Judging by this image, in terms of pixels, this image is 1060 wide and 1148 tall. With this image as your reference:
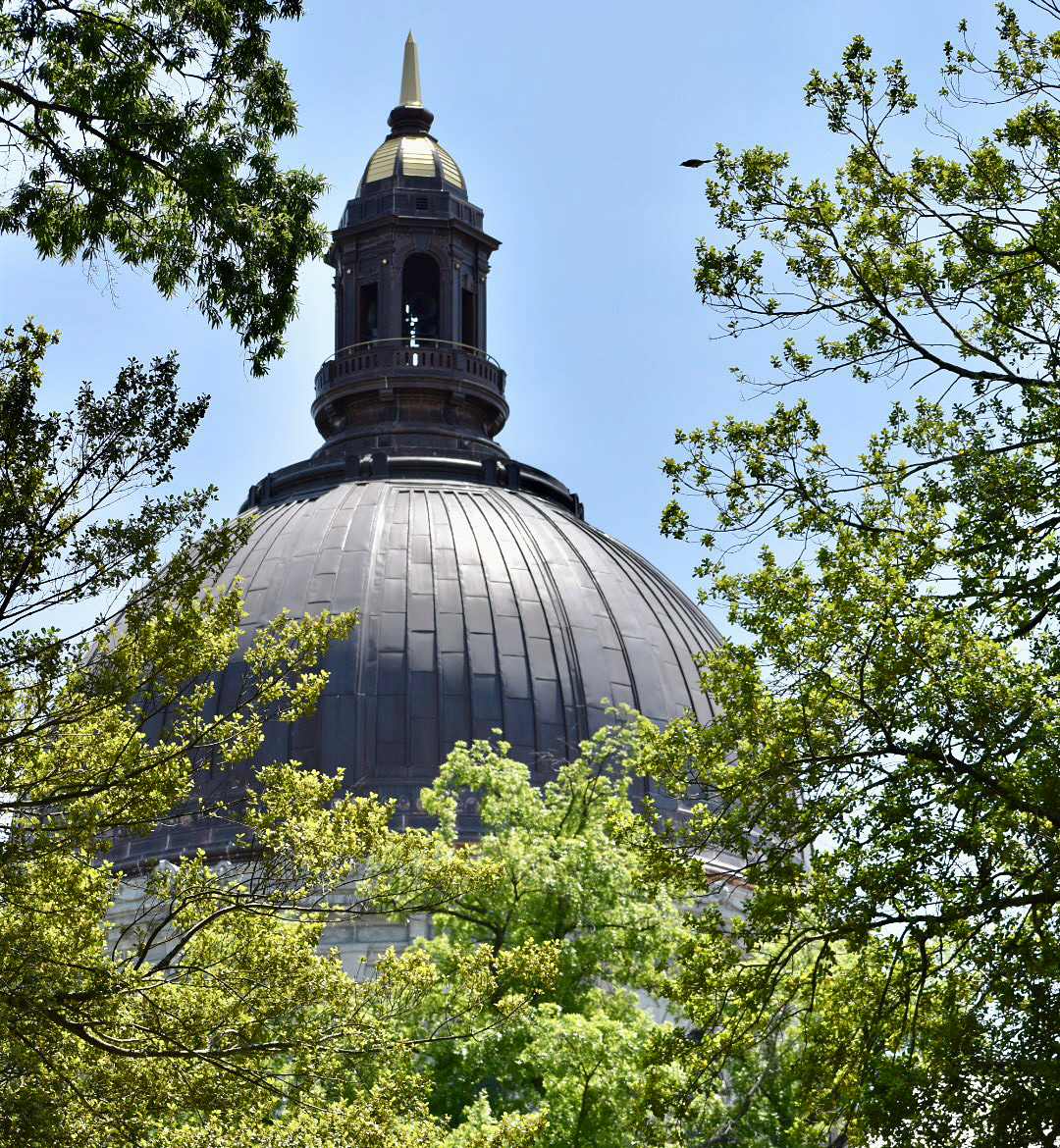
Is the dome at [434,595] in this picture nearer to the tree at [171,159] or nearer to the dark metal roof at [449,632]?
the dark metal roof at [449,632]

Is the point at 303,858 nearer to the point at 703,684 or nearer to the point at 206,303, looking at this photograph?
the point at 703,684

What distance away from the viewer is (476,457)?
185ft

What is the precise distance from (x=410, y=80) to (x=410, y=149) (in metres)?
3.40

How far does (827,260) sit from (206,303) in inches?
218

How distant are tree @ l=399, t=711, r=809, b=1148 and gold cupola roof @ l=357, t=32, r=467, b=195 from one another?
105 feet

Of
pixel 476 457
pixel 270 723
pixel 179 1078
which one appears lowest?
pixel 179 1078

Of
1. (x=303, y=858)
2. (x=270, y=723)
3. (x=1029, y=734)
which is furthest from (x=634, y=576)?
(x=1029, y=734)

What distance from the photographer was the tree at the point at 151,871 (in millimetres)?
17578

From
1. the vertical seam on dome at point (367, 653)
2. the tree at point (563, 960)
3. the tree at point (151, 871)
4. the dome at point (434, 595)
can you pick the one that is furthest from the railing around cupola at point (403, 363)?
the tree at point (151, 871)

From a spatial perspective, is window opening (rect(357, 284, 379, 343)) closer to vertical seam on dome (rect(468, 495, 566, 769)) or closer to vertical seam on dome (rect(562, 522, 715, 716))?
vertical seam on dome (rect(562, 522, 715, 716))

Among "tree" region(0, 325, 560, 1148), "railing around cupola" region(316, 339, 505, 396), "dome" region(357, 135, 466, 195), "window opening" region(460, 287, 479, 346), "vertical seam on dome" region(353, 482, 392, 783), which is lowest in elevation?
"tree" region(0, 325, 560, 1148)

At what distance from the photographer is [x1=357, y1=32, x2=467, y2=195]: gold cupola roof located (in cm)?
6475

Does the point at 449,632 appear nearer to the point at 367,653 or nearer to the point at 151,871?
the point at 367,653

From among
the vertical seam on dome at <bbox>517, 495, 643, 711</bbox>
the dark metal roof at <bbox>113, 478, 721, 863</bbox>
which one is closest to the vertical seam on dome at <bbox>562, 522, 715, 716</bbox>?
the dark metal roof at <bbox>113, 478, 721, 863</bbox>
